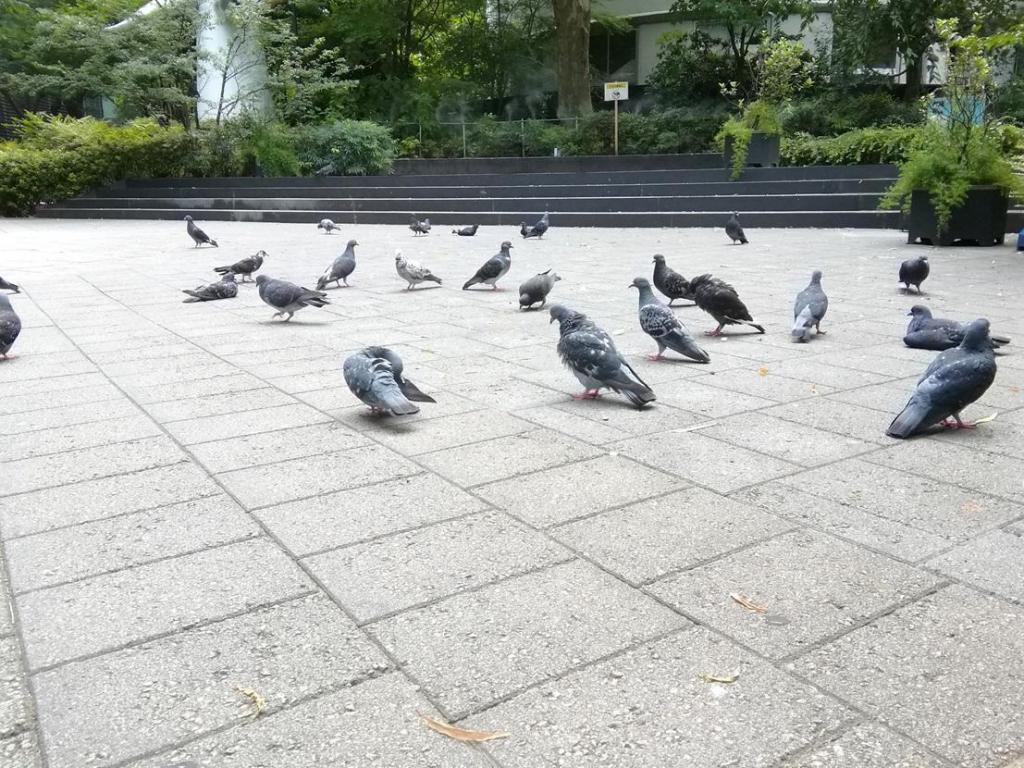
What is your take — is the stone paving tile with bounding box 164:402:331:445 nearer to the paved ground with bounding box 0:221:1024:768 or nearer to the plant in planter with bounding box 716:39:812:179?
the paved ground with bounding box 0:221:1024:768

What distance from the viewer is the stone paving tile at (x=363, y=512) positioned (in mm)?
3277

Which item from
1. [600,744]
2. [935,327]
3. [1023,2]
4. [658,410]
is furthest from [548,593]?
[1023,2]

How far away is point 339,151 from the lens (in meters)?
23.5

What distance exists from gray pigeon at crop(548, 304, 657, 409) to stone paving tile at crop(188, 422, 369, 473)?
4.11 feet

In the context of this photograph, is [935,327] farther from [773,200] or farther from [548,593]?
[773,200]

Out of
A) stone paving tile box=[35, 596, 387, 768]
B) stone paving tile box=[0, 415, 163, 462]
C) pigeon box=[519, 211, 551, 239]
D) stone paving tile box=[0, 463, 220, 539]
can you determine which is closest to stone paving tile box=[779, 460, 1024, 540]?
stone paving tile box=[35, 596, 387, 768]

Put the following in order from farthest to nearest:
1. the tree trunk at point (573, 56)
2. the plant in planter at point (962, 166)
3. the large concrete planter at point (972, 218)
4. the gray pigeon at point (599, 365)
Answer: the tree trunk at point (573, 56), the large concrete planter at point (972, 218), the plant in planter at point (962, 166), the gray pigeon at point (599, 365)

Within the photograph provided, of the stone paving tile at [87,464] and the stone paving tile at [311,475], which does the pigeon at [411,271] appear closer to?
the stone paving tile at [87,464]

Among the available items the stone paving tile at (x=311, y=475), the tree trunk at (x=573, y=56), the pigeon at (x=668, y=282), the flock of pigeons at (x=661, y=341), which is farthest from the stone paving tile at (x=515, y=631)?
the tree trunk at (x=573, y=56)

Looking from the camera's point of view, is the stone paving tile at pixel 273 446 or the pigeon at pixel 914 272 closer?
the stone paving tile at pixel 273 446

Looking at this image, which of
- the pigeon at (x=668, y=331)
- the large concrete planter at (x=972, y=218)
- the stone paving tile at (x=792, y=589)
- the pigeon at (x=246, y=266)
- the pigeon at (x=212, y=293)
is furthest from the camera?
the large concrete planter at (x=972, y=218)

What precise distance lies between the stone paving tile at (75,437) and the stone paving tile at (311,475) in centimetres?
85

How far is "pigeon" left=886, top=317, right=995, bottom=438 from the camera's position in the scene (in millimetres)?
4105

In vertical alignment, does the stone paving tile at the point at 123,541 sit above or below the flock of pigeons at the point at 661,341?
below
